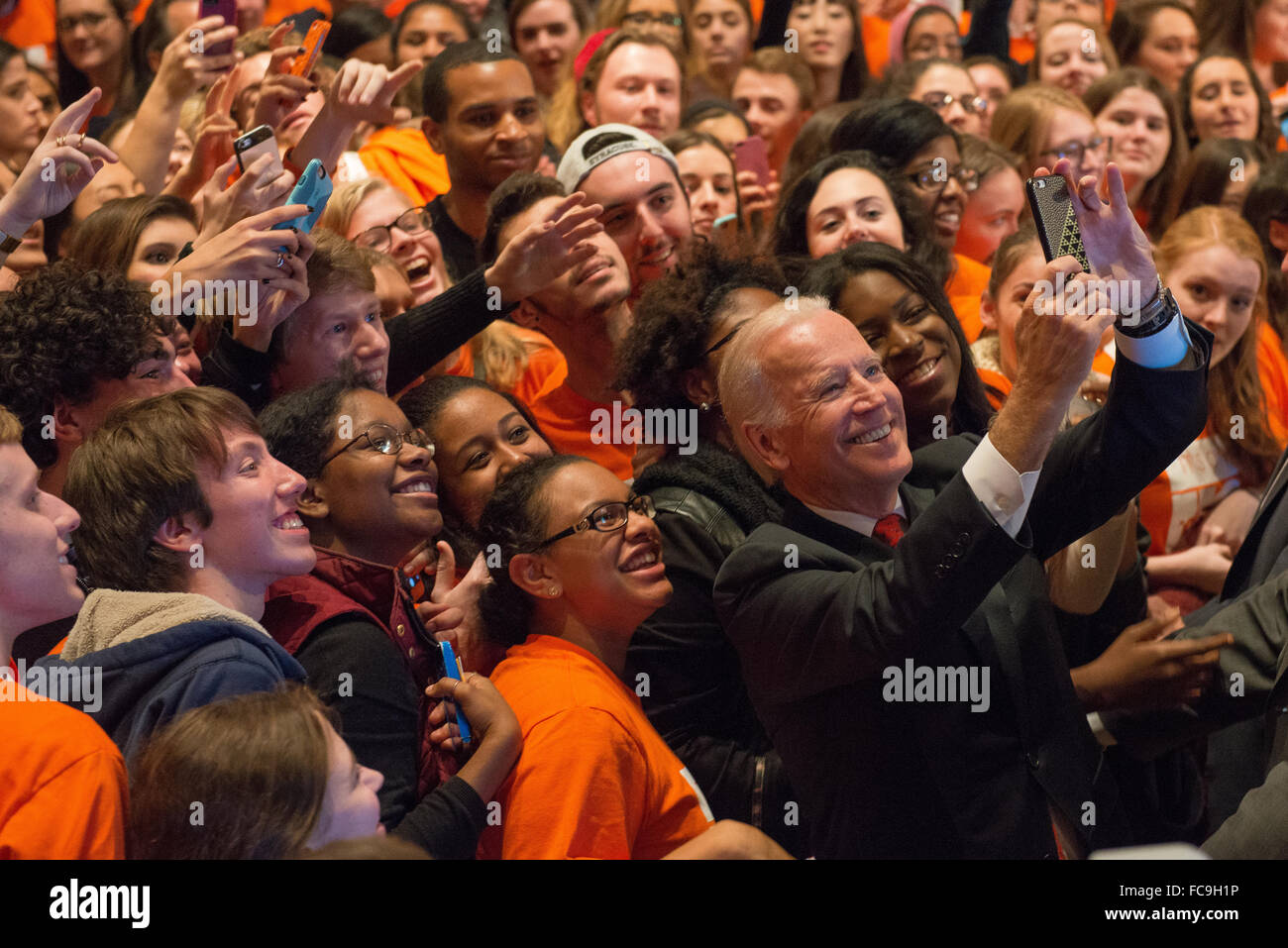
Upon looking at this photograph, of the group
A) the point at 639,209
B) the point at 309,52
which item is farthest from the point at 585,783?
the point at 309,52

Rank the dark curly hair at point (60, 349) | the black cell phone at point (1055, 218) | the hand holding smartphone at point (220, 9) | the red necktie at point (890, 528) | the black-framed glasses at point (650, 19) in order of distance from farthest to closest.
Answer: the black-framed glasses at point (650, 19) → the hand holding smartphone at point (220, 9) → the dark curly hair at point (60, 349) → the red necktie at point (890, 528) → the black cell phone at point (1055, 218)

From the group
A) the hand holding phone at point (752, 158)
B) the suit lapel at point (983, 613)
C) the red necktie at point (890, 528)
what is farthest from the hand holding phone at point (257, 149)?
the hand holding phone at point (752, 158)

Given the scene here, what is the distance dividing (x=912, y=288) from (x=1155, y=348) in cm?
79

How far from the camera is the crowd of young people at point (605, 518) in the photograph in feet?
7.26

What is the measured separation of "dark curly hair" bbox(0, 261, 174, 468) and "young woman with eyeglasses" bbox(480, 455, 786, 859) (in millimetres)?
723

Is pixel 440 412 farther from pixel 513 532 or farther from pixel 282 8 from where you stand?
pixel 282 8

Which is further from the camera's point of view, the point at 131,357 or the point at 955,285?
the point at 955,285

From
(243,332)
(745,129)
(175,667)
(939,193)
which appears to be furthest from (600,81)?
(175,667)

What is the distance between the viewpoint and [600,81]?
217 inches

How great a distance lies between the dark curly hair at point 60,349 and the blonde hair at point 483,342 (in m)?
1.23

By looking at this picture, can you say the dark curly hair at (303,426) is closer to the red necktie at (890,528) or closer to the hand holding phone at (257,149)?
the hand holding phone at (257,149)
